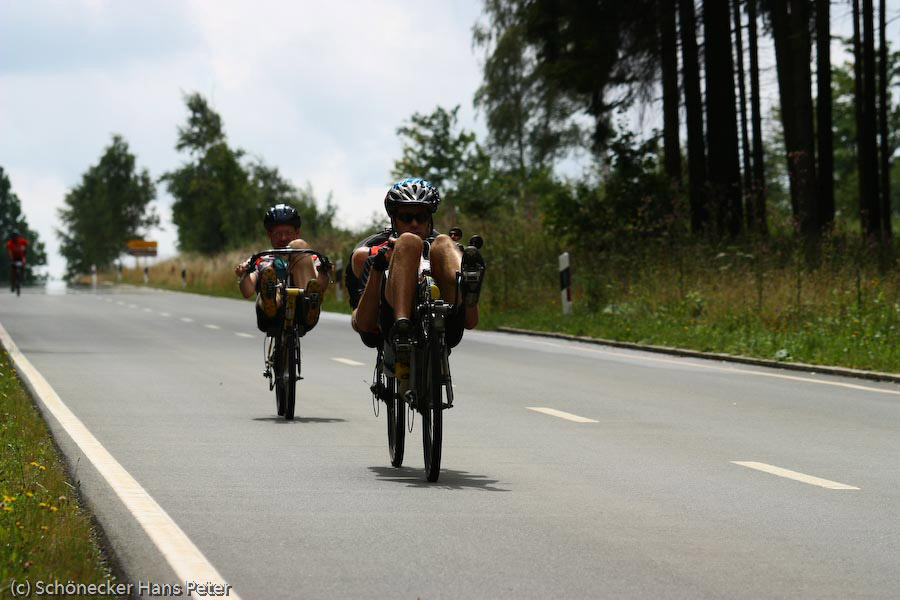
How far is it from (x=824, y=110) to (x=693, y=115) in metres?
3.61

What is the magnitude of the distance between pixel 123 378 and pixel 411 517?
916 cm

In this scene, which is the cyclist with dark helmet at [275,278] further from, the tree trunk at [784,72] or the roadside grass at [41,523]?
the tree trunk at [784,72]

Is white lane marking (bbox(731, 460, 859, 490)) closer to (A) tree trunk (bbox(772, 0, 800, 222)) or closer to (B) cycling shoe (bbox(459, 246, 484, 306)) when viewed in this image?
(B) cycling shoe (bbox(459, 246, 484, 306))

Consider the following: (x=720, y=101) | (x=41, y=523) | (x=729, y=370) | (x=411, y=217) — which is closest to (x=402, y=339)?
(x=411, y=217)

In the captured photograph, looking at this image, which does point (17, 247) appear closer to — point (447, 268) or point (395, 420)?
point (395, 420)

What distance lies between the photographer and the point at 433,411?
852 centimetres

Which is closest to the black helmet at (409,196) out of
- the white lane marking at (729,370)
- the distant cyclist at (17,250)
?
the white lane marking at (729,370)

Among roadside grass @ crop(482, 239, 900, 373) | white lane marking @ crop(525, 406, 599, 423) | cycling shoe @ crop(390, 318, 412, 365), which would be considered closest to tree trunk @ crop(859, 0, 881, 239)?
roadside grass @ crop(482, 239, 900, 373)

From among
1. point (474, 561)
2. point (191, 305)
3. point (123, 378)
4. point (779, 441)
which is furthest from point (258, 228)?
point (474, 561)

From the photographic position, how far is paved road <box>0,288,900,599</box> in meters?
6.15

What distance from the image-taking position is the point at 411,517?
752cm

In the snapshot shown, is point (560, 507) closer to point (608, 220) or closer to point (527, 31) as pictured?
point (608, 220)

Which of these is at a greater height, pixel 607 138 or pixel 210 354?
pixel 607 138

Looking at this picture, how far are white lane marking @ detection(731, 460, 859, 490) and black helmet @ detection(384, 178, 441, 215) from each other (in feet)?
8.31
